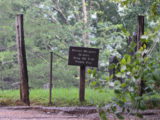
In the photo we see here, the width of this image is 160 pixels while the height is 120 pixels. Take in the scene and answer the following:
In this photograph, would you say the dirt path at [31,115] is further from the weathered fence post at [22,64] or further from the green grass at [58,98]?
the green grass at [58,98]

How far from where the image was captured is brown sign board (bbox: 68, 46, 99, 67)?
582 centimetres

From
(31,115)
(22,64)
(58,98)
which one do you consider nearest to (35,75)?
(58,98)

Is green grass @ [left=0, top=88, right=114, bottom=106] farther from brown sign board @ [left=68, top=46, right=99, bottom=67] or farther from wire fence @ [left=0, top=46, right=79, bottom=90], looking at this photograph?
wire fence @ [left=0, top=46, right=79, bottom=90]

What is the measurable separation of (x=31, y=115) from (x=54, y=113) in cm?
52

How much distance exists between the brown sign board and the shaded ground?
1027 mm

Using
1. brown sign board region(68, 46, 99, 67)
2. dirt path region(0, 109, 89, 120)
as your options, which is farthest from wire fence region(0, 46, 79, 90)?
dirt path region(0, 109, 89, 120)

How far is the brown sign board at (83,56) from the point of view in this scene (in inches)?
229

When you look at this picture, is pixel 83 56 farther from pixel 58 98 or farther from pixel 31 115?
pixel 31 115

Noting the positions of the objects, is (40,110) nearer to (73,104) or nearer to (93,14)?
(73,104)

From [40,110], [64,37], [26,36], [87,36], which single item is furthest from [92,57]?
[87,36]

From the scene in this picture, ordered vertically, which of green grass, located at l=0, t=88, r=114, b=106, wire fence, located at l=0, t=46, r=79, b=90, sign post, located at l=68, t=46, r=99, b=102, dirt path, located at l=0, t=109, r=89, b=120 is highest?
sign post, located at l=68, t=46, r=99, b=102

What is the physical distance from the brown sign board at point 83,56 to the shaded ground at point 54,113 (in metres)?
1.03

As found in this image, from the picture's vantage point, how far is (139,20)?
5.31 meters

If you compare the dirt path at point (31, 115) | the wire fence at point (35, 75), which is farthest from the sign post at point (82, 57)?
the wire fence at point (35, 75)
